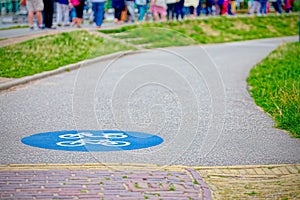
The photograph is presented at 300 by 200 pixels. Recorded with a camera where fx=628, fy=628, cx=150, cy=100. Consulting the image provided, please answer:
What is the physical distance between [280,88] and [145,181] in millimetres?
5726

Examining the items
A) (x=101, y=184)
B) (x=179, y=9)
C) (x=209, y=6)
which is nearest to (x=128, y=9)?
(x=179, y=9)

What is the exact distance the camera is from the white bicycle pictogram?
7.76 meters

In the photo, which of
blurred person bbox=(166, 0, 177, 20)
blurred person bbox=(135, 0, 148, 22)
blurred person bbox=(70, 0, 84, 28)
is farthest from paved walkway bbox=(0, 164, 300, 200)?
blurred person bbox=(135, 0, 148, 22)

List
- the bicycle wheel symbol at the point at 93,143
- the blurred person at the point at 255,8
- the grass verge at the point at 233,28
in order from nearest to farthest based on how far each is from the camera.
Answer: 1. the bicycle wheel symbol at the point at 93,143
2. the grass verge at the point at 233,28
3. the blurred person at the point at 255,8

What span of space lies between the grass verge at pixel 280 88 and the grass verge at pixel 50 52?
3.92 m

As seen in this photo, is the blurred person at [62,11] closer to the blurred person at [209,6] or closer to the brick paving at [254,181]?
the blurred person at [209,6]

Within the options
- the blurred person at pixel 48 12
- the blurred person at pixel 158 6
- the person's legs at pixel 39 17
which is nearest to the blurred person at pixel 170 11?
the blurred person at pixel 158 6

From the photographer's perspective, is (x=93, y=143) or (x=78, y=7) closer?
(x=93, y=143)

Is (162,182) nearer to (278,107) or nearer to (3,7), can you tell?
(278,107)

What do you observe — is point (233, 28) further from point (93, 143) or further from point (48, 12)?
point (93, 143)

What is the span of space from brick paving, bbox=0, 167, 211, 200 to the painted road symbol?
3.81 feet

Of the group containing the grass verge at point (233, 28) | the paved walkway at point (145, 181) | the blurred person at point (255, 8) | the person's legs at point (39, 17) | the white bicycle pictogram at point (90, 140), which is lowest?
the grass verge at point (233, 28)

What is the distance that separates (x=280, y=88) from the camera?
1111 centimetres

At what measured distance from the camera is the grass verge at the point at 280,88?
358 inches
